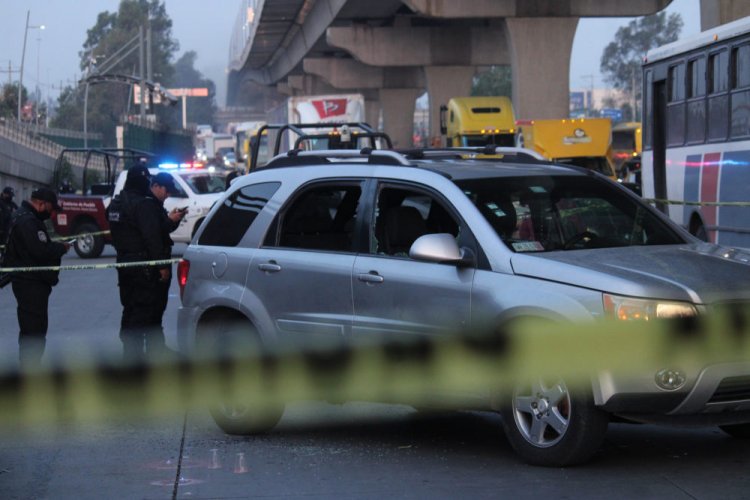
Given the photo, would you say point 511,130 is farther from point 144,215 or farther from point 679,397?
point 679,397

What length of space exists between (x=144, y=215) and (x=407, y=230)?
12.6 feet

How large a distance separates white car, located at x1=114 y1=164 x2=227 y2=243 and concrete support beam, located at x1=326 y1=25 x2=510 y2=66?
100ft

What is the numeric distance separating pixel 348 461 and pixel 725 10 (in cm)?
2063

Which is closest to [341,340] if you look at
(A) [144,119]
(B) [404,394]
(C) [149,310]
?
(B) [404,394]

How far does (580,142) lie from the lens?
3688 cm

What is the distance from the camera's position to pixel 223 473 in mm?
7668

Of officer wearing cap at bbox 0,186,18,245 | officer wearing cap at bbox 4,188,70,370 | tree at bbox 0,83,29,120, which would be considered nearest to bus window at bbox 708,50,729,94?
officer wearing cap at bbox 4,188,70,370

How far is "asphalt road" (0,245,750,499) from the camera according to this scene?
7.09m

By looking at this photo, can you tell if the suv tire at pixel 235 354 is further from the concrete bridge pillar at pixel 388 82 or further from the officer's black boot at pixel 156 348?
the concrete bridge pillar at pixel 388 82

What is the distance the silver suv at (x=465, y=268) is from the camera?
7043 millimetres

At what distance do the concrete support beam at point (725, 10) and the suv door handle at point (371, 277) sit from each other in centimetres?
1981

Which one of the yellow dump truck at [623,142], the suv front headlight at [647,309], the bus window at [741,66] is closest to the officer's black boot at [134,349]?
the suv front headlight at [647,309]

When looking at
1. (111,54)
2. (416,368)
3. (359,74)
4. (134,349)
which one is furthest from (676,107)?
(111,54)

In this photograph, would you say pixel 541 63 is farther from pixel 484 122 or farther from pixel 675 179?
pixel 675 179
